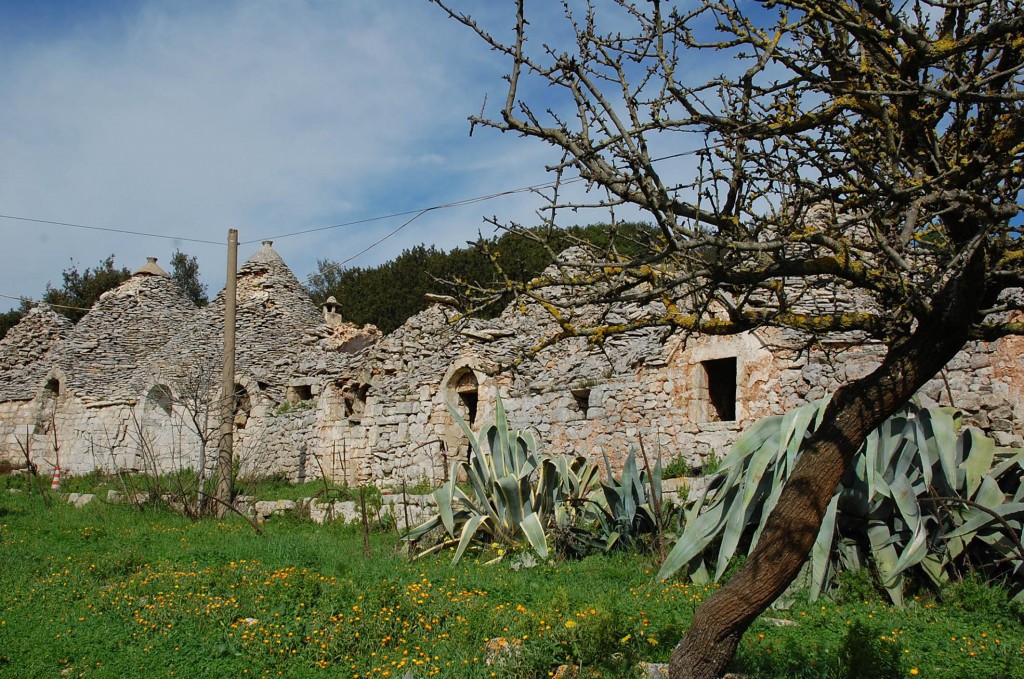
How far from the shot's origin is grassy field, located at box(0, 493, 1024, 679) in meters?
5.31

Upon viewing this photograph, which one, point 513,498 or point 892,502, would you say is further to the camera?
point 513,498

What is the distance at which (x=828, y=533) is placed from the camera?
6.71 meters

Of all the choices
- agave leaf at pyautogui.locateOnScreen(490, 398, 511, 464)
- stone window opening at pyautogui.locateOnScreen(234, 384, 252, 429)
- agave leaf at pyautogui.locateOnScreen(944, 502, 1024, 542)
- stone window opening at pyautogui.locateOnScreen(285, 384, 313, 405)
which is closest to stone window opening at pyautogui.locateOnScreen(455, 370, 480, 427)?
agave leaf at pyautogui.locateOnScreen(490, 398, 511, 464)

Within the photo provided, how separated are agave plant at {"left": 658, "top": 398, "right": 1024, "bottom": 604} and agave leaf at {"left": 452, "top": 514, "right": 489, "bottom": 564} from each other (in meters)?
2.30

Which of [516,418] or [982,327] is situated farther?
[516,418]

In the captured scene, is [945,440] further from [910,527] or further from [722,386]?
[722,386]

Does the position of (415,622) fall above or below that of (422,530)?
below

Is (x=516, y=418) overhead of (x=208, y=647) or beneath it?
overhead

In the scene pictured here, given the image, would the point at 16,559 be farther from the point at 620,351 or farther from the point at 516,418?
the point at 620,351

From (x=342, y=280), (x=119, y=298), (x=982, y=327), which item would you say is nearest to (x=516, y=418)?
(x=982, y=327)

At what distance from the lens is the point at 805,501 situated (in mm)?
4262

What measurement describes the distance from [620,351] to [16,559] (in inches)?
305

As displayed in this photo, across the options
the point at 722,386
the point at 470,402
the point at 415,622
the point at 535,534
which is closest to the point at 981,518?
the point at 535,534

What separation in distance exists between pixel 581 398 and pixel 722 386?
1.99 metres
